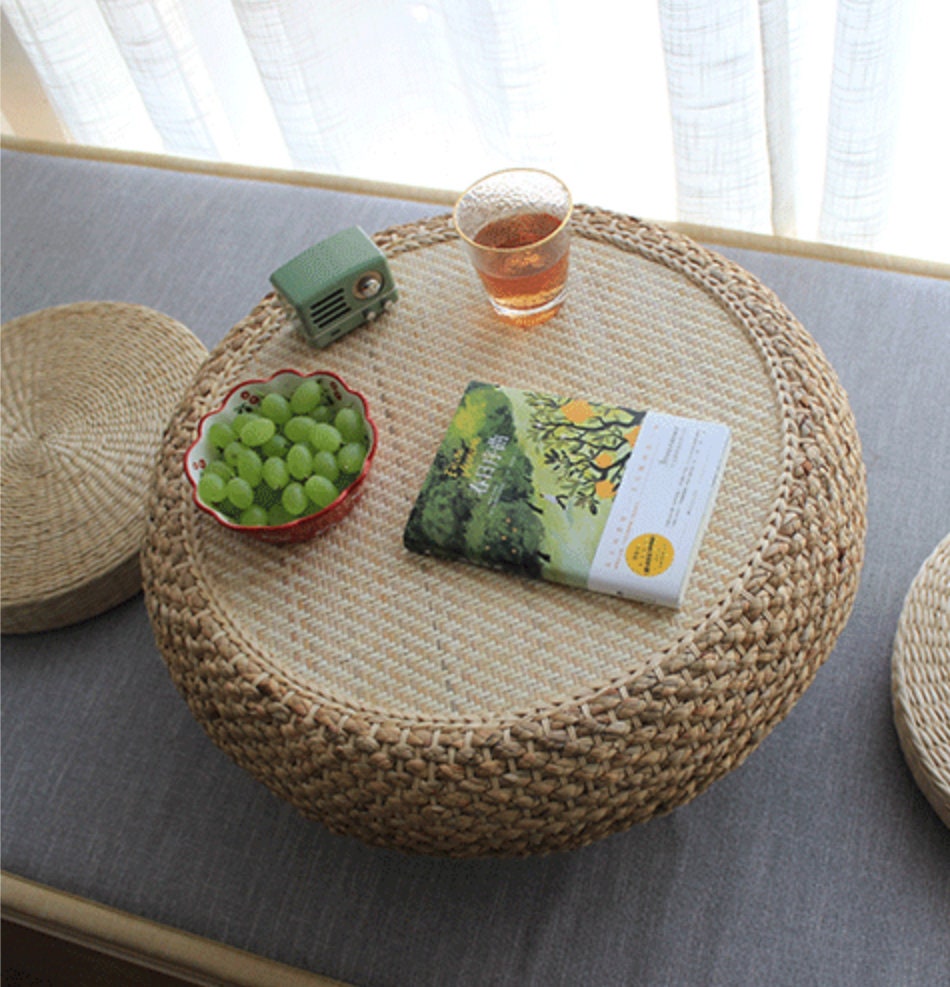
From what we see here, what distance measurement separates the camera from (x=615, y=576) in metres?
0.84

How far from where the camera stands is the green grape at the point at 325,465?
3.05 feet

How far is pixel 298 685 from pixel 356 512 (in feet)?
0.56

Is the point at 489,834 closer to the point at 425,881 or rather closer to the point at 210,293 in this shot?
the point at 425,881

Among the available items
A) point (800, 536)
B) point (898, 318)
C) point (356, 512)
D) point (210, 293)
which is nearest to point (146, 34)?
point (210, 293)

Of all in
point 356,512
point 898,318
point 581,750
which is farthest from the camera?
point 898,318

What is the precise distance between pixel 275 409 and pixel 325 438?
7cm

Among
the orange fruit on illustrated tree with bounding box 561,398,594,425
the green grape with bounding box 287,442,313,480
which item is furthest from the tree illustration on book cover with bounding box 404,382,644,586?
the green grape with bounding box 287,442,313,480

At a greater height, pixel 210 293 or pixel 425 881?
pixel 210 293

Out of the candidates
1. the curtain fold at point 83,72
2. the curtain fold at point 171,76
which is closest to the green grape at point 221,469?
the curtain fold at point 171,76

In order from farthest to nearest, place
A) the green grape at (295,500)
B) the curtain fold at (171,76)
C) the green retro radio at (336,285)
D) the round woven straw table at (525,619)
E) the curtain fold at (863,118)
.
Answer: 1. the curtain fold at (171,76)
2. the curtain fold at (863,118)
3. the green retro radio at (336,285)
4. the green grape at (295,500)
5. the round woven straw table at (525,619)

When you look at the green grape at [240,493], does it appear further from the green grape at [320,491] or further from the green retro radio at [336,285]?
the green retro radio at [336,285]

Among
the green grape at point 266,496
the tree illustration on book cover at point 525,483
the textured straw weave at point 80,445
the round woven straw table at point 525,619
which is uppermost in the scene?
the green grape at point 266,496

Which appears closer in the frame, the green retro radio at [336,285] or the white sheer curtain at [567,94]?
the green retro radio at [336,285]

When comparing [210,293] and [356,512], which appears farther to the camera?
[210,293]
